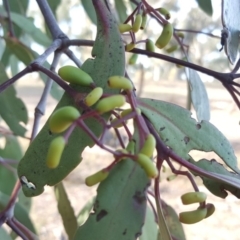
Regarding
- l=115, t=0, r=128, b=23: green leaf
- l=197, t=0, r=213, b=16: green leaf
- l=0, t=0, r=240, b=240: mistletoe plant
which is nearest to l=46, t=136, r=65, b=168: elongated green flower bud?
l=0, t=0, r=240, b=240: mistletoe plant

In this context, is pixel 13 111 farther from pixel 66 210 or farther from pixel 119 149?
pixel 119 149

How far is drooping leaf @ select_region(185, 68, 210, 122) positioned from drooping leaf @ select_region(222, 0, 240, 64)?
A: 142mm

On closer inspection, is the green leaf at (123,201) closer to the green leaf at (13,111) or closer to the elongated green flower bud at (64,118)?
the elongated green flower bud at (64,118)

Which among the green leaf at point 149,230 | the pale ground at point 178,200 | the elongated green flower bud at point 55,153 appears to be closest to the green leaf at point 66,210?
the green leaf at point 149,230

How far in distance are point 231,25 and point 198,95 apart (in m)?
0.19

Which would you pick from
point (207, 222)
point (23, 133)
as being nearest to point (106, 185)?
point (23, 133)

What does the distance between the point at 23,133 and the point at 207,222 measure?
3.94ft

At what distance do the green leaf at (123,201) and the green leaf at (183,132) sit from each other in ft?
0.15

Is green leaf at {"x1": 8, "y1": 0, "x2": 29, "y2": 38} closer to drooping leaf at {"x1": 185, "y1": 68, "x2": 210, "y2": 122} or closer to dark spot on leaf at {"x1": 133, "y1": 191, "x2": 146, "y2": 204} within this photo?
drooping leaf at {"x1": 185, "y1": 68, "x2": 210, "y2": 122}

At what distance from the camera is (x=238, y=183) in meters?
0.34

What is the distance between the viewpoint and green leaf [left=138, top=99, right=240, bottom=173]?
0.34 metres

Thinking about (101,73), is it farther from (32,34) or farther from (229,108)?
(229,108)

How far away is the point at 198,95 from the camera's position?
59 centimetres

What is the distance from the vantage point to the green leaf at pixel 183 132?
0.34 metres
